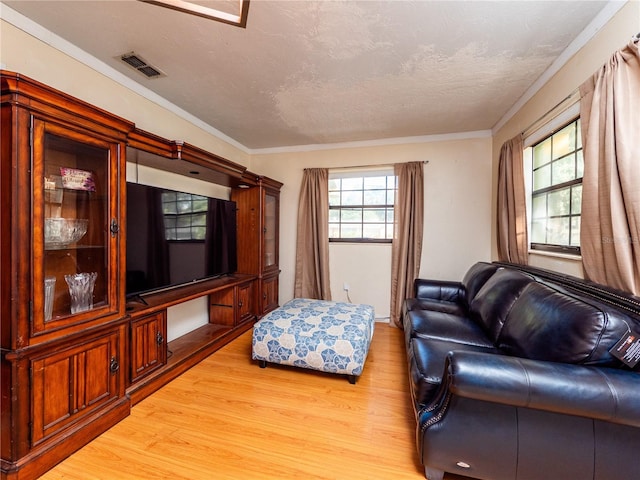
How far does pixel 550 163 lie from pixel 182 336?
3.91 m

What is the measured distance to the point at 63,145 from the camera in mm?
1435

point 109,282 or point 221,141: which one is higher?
point 221,141

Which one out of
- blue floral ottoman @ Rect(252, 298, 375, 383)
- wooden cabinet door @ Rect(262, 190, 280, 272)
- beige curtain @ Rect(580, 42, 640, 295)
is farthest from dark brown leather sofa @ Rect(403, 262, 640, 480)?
wooden cabinet door @ Rect(262, 190, 280, 272)

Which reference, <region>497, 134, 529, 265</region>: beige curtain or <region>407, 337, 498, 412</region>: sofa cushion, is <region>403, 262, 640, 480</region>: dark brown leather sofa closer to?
<region>407, 337, 498, 412</region>: sofa cushion

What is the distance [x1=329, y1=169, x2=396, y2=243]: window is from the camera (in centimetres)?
377

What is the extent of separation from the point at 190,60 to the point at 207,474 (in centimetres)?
263

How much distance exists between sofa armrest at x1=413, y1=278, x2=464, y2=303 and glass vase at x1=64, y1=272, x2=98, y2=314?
114 inches

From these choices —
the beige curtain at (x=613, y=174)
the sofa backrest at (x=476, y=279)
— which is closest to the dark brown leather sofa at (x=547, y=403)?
the beige curtain at (x=613, y=174)

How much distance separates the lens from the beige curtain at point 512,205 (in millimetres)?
2484

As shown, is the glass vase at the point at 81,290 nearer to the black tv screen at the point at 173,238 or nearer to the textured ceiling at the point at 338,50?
the black tv screen at the point at 173,238

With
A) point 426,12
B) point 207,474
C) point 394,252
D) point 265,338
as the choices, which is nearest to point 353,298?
point 394,252

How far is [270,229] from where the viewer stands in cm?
378

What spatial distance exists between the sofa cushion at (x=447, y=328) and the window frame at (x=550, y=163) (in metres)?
0.89

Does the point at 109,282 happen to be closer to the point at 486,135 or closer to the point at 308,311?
the point at 308,311
